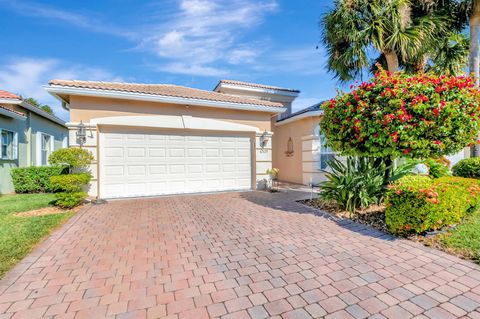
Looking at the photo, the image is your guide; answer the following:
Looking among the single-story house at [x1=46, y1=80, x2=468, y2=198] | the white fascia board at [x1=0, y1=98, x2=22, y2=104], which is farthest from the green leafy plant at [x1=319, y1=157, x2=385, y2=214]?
the white fascia board at [x1=0, y1=98, x2=22, y2=104]

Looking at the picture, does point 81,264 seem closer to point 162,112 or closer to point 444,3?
point 162,112

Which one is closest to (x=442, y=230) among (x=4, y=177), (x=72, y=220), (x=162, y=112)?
(x=72, y=220)

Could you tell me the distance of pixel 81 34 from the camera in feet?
30.9

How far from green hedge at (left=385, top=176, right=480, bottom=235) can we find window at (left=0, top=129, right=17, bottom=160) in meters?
13.5

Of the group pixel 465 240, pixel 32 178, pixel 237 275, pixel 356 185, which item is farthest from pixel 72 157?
pixel 465 240

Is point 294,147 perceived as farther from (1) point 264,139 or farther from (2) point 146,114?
(2) point 146,114

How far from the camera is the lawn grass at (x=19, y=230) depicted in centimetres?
369

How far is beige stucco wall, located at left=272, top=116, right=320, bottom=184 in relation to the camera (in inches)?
449

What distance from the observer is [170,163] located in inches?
357

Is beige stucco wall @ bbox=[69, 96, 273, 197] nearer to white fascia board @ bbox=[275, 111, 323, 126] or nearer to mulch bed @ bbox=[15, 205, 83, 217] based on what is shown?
mulch bed @ bbox=[15, 205, 83, 217]

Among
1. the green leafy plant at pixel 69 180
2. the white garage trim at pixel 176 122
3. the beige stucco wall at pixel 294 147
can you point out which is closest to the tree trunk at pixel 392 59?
the beige stucco wall at pixel 294 147

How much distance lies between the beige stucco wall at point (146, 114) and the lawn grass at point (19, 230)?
1.98m

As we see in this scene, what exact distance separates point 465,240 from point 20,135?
15.4 metres

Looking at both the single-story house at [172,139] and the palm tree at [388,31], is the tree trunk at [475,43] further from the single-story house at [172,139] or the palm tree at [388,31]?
the single-story house at [172,139]
